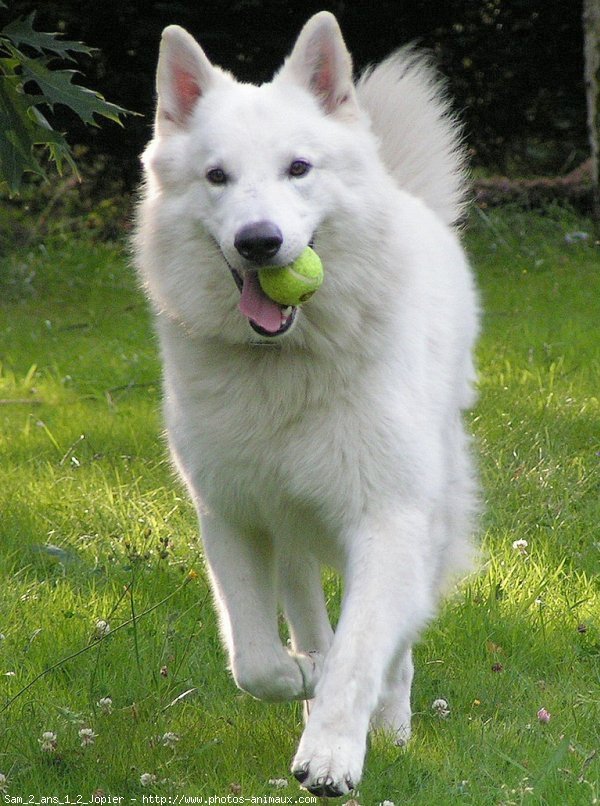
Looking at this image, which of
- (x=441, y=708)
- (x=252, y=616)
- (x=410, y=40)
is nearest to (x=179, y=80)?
(x=252, y=616)

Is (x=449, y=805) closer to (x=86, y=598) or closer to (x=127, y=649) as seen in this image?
(x=127, y=649)

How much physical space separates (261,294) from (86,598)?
1458 mm

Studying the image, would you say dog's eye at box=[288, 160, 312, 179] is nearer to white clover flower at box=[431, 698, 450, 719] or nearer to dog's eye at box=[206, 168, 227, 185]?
dog's eye at box=[206, 168, 227, 185]

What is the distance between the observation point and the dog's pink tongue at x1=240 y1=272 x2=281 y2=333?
3029 mm

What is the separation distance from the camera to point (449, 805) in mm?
2752

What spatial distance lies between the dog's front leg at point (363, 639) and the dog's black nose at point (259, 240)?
27.0 inches

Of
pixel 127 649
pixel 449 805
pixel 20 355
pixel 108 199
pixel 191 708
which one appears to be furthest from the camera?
pixel 108 199

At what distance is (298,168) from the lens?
313 cm

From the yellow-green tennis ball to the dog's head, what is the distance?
0.12 feet

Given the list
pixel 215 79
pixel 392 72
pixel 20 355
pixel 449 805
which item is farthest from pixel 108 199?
pixel 449 805

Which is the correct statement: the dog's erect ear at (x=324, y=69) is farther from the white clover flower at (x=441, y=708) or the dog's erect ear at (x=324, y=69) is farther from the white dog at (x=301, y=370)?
the white clover flower at (x=441, y=708)

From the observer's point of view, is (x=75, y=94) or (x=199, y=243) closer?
(x=75, y=94)

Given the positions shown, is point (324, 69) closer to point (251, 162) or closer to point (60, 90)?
point (251, 162)

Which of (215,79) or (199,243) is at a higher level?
(215,79)
